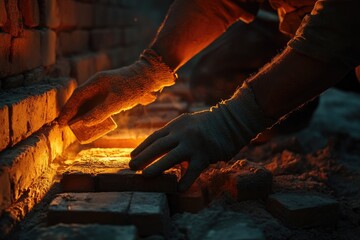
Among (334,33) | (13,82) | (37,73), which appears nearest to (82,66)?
(37,73)

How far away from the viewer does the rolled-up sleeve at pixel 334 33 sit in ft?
5.57

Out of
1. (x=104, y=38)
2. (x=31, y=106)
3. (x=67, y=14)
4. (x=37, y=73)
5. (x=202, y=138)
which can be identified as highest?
(x=67, y=14)

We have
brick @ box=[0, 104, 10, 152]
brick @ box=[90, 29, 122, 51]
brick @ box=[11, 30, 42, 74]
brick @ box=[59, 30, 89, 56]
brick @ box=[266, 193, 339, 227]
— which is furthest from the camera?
brick @ box=[90, 29, 122, 51]

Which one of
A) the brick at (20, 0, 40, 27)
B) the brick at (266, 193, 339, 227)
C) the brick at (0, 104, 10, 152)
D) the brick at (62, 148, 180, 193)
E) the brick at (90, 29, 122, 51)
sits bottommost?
the brick at (266, 193, 339, 227)

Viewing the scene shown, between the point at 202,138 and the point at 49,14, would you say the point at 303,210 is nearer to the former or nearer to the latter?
the point at 202,138

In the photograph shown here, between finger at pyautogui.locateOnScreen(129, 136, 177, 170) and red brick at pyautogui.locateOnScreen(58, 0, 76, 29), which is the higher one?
red brick at pyautogui.locateOnScreen(58, 0, 76, 29)

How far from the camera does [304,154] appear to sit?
2805mm

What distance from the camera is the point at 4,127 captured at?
1628mm

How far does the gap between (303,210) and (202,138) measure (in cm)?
49

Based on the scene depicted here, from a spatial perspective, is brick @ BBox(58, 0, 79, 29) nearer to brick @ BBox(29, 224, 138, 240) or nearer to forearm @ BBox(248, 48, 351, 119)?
forearm @ BBox(248, 48, 351, 119)

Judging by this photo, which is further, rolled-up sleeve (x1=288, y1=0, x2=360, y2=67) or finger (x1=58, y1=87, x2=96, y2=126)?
finger (x1=58, y1=87, x2=96, y2=126)

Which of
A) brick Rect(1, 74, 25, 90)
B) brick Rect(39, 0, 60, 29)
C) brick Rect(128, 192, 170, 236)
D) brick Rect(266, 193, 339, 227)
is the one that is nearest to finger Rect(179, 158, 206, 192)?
brick Rect(128, 192, 170, 236)

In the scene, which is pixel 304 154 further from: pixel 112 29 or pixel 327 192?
pixel 112 29

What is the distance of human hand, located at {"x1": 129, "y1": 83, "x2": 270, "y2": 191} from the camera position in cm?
178
